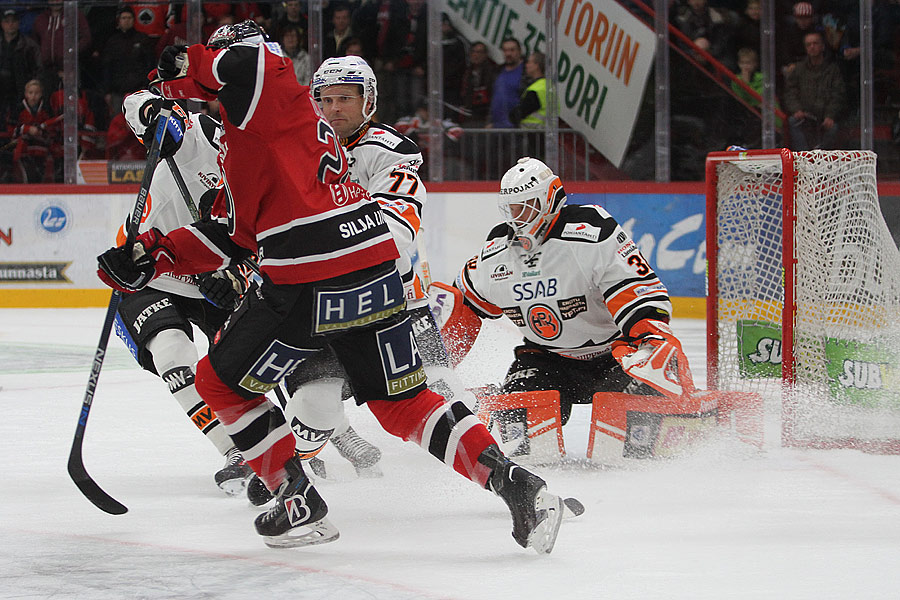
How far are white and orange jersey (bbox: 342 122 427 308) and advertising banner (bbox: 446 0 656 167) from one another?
438cm

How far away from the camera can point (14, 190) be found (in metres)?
7.62

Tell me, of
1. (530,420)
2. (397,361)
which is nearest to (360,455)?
(530,420)

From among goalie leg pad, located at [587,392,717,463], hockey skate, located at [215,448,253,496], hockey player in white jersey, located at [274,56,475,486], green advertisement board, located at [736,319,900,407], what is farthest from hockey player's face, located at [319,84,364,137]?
green advertisement board, located at [736,319,900,407]

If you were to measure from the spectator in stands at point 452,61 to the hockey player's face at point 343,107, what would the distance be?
4.51 m

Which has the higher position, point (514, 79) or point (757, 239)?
point (514, 79)

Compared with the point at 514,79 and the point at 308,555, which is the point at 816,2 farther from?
the point at 308,555

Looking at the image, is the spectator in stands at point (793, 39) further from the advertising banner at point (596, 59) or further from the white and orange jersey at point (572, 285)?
the white and orange jersey at point (572, 285)

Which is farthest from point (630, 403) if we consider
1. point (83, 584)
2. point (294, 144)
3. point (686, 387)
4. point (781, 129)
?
point (781, 129)

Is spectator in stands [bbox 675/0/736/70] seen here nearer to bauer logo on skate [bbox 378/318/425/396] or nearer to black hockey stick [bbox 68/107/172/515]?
black hockey stick [bbox 68/107/172/515]

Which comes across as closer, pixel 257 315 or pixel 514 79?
pixel 257 315

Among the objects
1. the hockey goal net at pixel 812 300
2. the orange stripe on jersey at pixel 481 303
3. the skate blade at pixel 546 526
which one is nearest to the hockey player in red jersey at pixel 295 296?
the skate blade at pixel 546 526

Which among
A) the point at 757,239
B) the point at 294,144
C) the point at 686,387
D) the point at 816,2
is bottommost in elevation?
the point at 686,387

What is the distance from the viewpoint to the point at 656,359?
119 inches

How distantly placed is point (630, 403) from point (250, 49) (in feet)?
5.01
